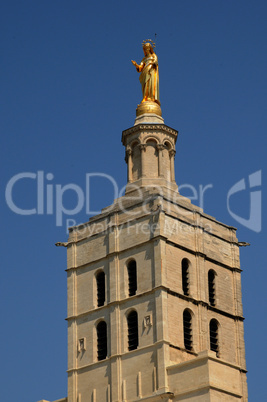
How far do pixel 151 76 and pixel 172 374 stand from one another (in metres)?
23.0

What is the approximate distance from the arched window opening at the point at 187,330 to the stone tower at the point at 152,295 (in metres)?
0.09

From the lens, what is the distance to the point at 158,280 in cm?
8169

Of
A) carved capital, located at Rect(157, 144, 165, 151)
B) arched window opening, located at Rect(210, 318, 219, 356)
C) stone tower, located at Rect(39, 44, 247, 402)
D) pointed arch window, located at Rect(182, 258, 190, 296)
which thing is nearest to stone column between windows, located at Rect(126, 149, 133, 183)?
stone tower, located at Rect(39, 44, 247, 402)

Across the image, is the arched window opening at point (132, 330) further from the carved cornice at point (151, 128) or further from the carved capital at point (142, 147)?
the carved cornice at point (151, 128)

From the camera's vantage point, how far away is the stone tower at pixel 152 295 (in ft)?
262

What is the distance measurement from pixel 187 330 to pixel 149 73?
1930 cm

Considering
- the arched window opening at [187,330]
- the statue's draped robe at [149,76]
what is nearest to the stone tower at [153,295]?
the arched window opening at [187,330]

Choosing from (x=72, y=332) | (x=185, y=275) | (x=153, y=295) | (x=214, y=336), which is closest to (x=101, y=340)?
(x=72, y=332)

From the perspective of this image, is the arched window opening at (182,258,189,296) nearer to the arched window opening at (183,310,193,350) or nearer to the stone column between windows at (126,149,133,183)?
the arched window opening at (183,310,193,350)

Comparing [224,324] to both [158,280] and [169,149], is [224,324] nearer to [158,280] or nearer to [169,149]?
[158,280]

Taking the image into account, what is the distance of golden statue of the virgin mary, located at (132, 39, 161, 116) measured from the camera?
9138 centimetres

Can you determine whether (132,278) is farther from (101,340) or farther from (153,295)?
(101,340)

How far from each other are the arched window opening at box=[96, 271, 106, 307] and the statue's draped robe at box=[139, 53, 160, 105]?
1381cm

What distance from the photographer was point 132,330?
8262 centimetres
